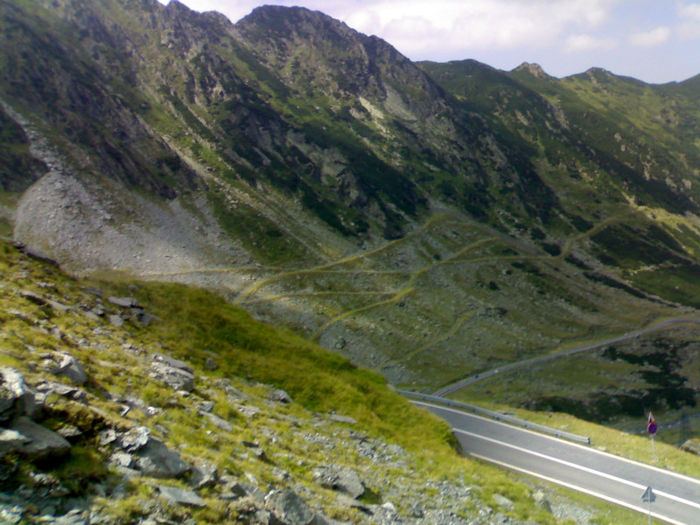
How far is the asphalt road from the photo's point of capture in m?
23.9

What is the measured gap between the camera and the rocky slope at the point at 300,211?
88438 millimetres

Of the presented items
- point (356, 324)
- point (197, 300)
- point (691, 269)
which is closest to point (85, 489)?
point (197, 300)

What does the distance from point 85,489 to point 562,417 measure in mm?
41297

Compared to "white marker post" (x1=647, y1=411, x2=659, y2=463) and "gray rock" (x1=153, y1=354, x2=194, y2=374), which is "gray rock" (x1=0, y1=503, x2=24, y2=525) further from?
"white marker post" (x1=647, y1=411, x2=659, y2=463)

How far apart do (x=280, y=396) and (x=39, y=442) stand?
51.1 ft

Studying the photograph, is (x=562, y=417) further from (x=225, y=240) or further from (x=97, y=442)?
(x=225, y=240)

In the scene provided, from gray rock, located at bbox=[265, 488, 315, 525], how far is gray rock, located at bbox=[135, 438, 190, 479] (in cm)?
234

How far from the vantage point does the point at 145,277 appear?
84.5 metres

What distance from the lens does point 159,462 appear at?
10711 millimetres

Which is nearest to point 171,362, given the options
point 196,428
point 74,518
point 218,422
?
point 218,422

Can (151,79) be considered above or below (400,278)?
above

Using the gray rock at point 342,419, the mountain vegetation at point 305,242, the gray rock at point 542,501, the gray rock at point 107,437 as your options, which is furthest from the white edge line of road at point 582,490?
the gray rock at point 107,437

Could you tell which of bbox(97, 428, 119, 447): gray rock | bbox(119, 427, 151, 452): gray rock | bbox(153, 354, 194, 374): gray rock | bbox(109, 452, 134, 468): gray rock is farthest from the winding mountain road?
bbox(109, 452, 134, 468): gray rock

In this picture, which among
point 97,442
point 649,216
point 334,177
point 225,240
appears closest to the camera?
point 97,442
